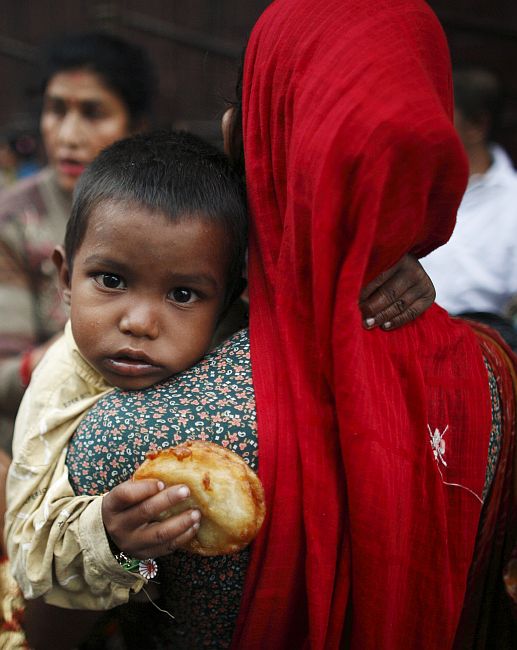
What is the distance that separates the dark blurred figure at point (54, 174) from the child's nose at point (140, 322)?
2143mm

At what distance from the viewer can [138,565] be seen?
4.45 feet

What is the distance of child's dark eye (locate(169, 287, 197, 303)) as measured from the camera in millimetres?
1538

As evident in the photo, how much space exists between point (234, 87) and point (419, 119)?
680 mm

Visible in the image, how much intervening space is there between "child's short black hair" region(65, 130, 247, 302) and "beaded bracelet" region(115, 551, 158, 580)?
0.61 meters

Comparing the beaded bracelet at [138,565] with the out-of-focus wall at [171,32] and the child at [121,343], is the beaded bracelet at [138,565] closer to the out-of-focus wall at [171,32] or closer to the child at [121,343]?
the child at [121,343]

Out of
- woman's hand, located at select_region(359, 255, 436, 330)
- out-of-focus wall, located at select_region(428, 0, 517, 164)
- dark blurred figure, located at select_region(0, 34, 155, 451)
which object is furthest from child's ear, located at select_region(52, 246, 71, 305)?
out-of-focus wall, located at select_region(428, 0, 517, 164)

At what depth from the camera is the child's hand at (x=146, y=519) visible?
4.04 ft

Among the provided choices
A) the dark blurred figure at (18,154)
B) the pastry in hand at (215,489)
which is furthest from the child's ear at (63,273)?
the dark blurred figure at (18,154)

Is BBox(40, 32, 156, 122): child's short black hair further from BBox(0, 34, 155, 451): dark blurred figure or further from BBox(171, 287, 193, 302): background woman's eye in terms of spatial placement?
BBox(171, 287, 193, 302): background woman's eye

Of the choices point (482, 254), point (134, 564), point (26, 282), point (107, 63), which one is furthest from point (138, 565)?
point (107, 63)

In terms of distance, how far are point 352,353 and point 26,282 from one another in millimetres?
2739

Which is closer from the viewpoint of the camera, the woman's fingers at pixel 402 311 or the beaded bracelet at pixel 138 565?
the beaded bracelet at pixel 138 565

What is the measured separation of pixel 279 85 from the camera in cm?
140

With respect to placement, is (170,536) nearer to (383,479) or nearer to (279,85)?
(383,479)
